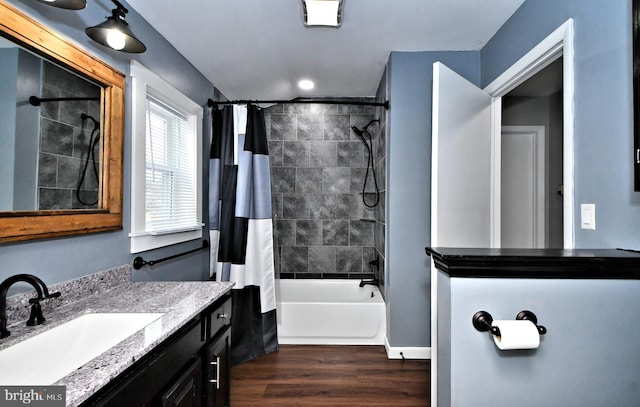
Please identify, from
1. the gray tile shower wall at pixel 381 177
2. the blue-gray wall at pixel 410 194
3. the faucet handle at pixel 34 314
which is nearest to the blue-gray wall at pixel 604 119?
the blue-gray wall at pixel 410 194

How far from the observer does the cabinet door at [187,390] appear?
1124mm

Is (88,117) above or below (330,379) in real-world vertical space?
above

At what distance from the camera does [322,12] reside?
1.94 m

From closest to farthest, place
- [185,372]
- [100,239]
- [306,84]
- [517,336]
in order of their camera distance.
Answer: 1. [517,336]
2. [185,372]
3. [100,239]
4. [306,84]

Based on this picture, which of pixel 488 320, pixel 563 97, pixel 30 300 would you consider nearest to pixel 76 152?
pixel 30 300

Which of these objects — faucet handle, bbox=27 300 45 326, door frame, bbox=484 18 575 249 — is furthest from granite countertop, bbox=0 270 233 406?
door frame, bbox=484 18 575 249

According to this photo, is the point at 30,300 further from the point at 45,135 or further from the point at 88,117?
the point at 88,117

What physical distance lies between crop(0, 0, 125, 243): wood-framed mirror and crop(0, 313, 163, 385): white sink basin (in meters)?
0.39

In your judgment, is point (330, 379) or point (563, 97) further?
point (330, 379)

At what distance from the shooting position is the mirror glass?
1.17 metres

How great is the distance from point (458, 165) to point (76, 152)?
6.94 feet

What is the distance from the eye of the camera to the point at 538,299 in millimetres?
1032

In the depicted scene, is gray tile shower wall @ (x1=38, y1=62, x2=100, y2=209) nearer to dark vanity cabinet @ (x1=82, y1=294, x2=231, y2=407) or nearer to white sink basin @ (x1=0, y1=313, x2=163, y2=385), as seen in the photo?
white sink basin @ (x1=0, y1=313, x2=163, y2=385)

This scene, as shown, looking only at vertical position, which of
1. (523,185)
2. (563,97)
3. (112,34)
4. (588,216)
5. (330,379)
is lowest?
(330,379)
